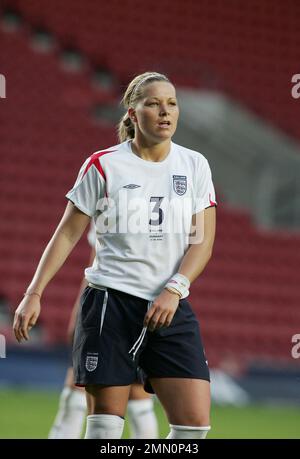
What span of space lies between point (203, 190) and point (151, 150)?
27 centimetres

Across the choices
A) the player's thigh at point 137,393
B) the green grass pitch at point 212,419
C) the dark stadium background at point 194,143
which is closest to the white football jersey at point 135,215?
the player's thigh at point 137,393

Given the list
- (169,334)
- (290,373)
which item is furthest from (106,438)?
(290,373)

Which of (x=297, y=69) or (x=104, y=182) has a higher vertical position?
(x=297, y=69)

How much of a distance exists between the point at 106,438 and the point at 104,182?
3.24ft

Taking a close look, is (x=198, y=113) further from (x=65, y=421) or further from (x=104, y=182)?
(x=104, y=182)

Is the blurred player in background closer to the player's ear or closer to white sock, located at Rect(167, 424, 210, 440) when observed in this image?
the player's ear

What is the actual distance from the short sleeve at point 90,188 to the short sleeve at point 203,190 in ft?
1.27

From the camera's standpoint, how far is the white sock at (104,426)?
368 centimetres

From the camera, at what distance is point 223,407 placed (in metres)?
9.98

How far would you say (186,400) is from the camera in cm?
369

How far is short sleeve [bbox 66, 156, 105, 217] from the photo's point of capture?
380 cm

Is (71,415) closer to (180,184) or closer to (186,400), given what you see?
(186,400)

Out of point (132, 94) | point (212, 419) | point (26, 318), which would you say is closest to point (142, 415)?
point (26, 318)

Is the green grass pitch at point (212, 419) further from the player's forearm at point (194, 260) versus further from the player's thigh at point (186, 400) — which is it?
the player's forearm at point (194, 260)
